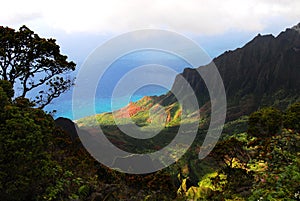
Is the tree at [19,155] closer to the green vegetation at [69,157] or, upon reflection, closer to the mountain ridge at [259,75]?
the green vegetation at [69,157]

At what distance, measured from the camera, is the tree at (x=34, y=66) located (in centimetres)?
1520

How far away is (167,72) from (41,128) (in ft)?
14.3

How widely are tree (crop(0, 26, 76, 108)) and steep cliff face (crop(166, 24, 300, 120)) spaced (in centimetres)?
6463

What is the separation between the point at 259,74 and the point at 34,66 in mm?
92506

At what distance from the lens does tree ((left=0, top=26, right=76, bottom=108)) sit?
15195 millimetres

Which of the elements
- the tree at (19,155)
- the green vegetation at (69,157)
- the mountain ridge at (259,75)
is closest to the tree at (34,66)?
the green vegetation at (69,157)

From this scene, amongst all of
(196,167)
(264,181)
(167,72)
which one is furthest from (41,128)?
(196,167)

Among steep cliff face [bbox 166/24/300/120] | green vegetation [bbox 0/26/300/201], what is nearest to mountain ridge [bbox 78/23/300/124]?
steep cliff face [bbox 166/24/300/120]

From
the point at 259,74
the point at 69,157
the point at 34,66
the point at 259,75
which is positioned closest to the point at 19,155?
the point at 69,157

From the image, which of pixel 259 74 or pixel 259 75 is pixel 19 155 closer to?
pixel 259 75

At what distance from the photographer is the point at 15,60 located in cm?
1548

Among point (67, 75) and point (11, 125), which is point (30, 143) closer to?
point (11, 125)

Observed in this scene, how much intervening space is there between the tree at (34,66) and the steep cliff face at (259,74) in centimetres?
6463

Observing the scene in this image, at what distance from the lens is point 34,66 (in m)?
16.0
